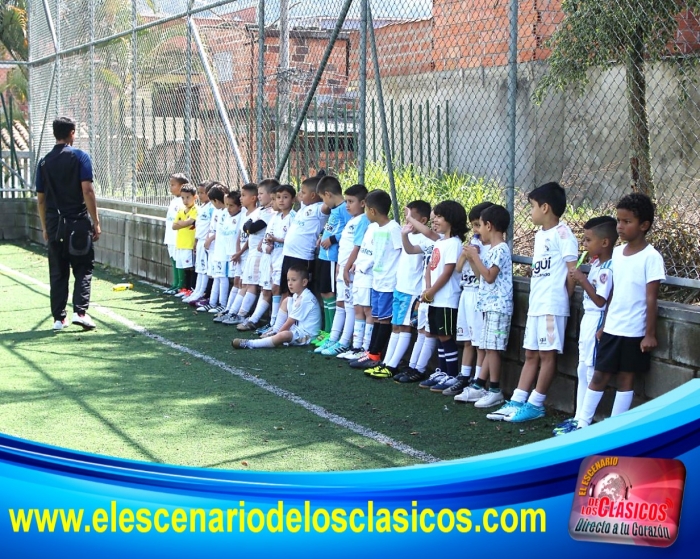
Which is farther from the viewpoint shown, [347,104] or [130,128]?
[130,128]

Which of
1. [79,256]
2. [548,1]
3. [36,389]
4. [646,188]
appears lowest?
[36,389]

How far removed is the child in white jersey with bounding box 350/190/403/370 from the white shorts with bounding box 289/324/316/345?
1.12m

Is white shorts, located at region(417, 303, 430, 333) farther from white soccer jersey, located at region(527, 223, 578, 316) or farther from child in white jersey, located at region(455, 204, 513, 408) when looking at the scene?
white soccer jersey, located at region(527, 223, 578, 316)

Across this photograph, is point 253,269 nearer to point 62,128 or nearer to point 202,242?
point 202,242

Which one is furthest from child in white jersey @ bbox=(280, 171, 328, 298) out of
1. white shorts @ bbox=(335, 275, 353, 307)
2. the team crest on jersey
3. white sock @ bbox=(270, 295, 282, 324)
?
the team crest on jersey

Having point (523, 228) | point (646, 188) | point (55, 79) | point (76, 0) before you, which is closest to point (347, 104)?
point (523, 228)

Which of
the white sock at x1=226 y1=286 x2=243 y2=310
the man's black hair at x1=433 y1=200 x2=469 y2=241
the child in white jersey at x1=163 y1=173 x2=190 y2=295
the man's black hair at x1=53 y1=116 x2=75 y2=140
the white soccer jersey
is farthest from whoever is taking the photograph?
the child in white jersey at x1=163 y1=173 x2=190 y2=295

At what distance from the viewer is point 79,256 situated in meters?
9.92

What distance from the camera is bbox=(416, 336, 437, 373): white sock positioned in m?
7.72

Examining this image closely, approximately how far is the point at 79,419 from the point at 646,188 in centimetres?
419

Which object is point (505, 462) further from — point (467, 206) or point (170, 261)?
point (170, 261)

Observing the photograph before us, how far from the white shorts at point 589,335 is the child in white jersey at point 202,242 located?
660cm

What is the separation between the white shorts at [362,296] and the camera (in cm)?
846

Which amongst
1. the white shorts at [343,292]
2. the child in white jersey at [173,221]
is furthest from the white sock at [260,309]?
the child in white jersey at [173,221]
